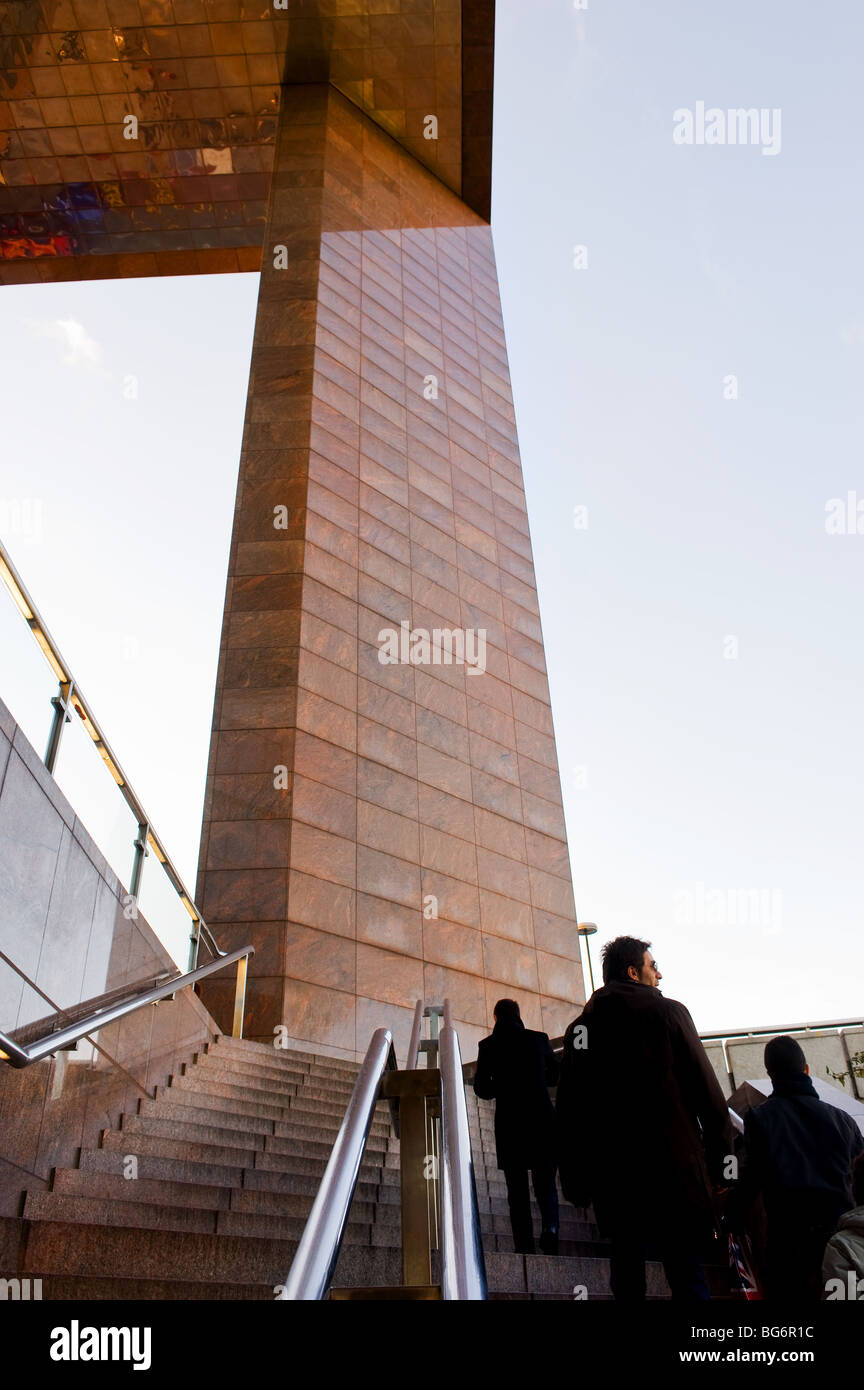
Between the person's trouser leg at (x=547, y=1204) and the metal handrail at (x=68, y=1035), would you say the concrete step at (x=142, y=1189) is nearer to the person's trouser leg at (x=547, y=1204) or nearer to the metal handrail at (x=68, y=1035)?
the metal handrail at (x=68, y=1035)

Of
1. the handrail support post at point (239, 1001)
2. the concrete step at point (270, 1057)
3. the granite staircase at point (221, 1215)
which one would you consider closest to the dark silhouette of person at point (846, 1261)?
the granite staircase at point (221, 1215)

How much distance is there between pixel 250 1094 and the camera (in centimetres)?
646

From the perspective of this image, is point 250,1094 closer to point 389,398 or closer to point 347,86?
point 389,398

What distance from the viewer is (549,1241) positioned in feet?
14.2

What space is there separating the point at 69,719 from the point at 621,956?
3160 millimetres

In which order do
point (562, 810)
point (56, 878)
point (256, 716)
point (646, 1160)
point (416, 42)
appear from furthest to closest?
point (416, 42) → point (562, 810) → point (256, 716) → point (56, 878) → point (646, 1160)

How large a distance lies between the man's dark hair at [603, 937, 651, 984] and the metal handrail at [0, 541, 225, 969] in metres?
2.83

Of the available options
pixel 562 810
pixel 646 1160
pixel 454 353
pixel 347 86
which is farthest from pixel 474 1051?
pixel 347 86

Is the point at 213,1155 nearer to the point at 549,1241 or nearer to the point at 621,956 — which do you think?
the point at 549,1241

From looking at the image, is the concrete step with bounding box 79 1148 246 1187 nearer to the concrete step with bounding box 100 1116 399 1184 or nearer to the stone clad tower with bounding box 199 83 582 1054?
the concrete step with bounding box 100 1116 399 1184

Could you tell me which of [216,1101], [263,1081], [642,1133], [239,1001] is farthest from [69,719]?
[239,1001]

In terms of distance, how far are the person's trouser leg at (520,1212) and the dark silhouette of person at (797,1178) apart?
144 cm

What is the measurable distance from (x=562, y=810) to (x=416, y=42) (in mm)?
14759

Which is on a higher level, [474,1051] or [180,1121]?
[474,1051]
